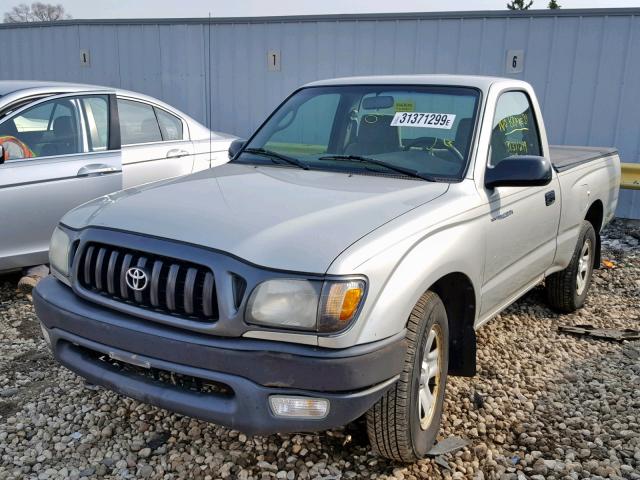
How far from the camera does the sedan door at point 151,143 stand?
546 centimetres

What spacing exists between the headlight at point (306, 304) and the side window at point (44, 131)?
3.35 metres

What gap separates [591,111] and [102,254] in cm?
787

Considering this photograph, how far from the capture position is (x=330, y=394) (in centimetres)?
220

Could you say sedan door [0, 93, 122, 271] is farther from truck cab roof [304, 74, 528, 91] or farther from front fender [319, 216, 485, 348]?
front fender [319, 216, 485, 348]

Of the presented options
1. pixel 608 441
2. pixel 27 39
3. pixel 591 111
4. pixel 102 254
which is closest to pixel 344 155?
pixel 102 254

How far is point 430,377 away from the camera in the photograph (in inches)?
113

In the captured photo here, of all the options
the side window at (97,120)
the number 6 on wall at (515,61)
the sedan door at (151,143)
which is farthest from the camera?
the number 6 on wall at (515,61)

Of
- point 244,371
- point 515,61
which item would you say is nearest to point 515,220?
point 244,371

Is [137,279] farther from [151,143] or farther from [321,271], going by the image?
[151,143]

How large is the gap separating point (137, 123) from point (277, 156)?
8.29 ft

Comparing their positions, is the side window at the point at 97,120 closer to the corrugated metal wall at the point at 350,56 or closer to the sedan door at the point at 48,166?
the sedan door at the point at 48,166

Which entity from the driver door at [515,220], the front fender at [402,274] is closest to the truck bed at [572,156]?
the driver door at [515,220]

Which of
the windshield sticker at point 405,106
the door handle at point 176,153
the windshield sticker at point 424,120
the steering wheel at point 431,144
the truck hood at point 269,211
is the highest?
the windshield sticker at point 405,106

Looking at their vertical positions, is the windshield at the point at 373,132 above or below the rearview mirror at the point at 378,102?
below
